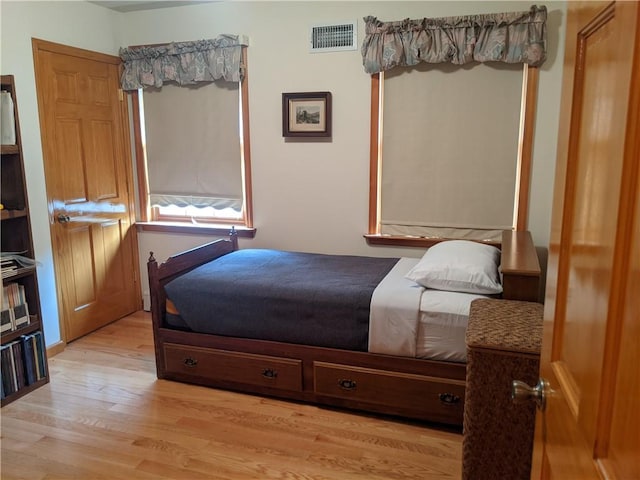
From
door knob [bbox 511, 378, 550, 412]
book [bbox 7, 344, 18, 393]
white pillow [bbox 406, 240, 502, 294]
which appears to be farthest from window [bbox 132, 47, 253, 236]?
door knob [bbox 511, 378, 550, 412]

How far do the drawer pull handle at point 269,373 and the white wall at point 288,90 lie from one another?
1.23 meters

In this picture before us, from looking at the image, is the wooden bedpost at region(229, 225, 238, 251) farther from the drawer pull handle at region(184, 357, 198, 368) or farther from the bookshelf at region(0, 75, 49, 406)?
the bookshelf at region(0, 75, 49, 406)

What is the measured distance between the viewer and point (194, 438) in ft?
8.46

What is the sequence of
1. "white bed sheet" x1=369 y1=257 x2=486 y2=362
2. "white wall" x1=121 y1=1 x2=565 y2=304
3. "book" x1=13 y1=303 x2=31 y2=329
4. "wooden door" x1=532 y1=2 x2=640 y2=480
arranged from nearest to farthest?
"wooden door" x1=532 y1=2 x2=640 y2=480
"white bed sheet" x1=369 y1=257 x2=486 y2=362
"book" x1=13 y1=303 x2=31 y2=329
"white wall" x1=121 y1=1 x2=565 y2=304

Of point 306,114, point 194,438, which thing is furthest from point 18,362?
point 306,114

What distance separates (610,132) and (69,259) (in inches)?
148

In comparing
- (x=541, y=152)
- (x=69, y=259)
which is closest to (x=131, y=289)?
(x=69, y=259)

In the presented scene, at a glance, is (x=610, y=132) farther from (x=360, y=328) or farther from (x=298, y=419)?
(x=298, y=419)

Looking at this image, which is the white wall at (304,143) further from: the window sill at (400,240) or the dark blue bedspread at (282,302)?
the dark blue bedspread at (282,302)

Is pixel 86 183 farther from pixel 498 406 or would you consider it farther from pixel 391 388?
pixel 498 406

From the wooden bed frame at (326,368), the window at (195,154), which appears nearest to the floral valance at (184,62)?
the window at (195,154)

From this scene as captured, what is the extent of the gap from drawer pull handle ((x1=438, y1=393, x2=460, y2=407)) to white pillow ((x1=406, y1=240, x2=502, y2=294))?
54cm

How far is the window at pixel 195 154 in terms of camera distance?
396 centimetres

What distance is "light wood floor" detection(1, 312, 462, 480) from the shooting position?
7.66 feet
